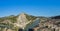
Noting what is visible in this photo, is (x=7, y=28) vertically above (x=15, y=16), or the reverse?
(x=15, y=16)

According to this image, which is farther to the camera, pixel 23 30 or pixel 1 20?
pixel 1 20

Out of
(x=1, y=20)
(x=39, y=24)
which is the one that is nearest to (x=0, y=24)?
(x=1, y=20)

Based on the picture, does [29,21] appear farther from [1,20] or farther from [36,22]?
[1,20]

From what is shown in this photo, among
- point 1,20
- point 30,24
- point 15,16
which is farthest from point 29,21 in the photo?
point 1,20

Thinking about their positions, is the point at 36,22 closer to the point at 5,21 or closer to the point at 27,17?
the point at 27,17

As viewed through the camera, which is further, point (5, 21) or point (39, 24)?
point (39, 24)

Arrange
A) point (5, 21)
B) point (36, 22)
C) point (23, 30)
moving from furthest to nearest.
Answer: point (36, 22), point (5, 21), point (23, 30)

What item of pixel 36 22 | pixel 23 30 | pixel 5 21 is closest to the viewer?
pixel 23 30

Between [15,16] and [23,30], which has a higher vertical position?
[15,16]
